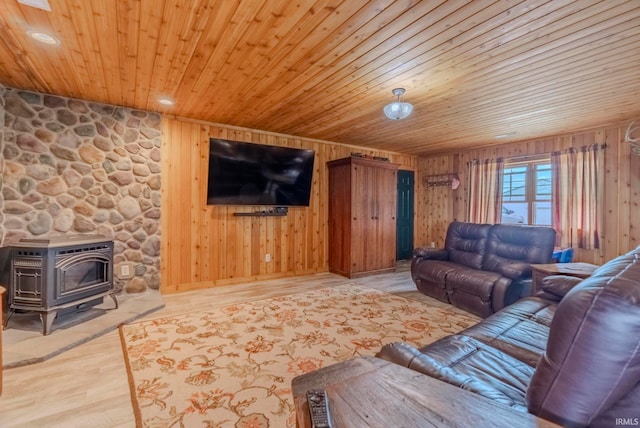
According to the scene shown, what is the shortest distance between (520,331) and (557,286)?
84 cm

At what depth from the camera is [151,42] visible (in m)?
2.13

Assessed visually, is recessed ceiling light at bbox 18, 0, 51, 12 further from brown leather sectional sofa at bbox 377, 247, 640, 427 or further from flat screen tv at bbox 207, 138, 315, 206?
brown leather sectional sofa at bbox 377, 247, 640, 427

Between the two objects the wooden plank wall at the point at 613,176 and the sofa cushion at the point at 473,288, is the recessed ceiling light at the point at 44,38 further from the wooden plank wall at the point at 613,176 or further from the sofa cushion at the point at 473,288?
the wooden plank wall at the point at 613,176

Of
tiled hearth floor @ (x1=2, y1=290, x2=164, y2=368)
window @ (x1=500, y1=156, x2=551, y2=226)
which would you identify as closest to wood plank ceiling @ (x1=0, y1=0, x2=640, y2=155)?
window @ (x1=500, y1=156, x2=551, y2=226)

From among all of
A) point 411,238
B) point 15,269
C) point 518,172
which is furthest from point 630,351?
point 411,238

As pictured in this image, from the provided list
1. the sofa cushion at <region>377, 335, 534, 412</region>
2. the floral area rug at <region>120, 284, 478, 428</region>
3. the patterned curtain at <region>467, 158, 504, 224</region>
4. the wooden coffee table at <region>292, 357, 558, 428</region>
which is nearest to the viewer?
the wooden coffee table at <region>292, 357, 558, 428</region>

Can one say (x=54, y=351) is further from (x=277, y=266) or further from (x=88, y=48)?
(x=277, y=266)

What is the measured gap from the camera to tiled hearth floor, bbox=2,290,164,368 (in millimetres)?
2211

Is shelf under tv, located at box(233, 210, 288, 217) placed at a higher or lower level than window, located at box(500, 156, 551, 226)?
lower

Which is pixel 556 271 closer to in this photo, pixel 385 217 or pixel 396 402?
pixel 396 402

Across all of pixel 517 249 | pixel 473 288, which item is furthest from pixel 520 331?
pixel 517 249

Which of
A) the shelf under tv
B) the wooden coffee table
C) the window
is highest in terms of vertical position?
the window

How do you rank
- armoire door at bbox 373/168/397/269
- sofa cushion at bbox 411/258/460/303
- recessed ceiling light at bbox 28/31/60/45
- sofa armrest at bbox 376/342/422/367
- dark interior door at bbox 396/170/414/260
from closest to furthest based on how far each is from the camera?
sofa armrest at bbox 376/342/422/367 → recessed ceiling light at bbox 28/31/60/45 → sofa cushion at bbox 411/258/460/303 → armoire door at bbox 373/168/397/269 → dark interior door at bbox 396/170/414/260

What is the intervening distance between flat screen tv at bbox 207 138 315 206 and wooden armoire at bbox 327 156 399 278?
0.58 meters
